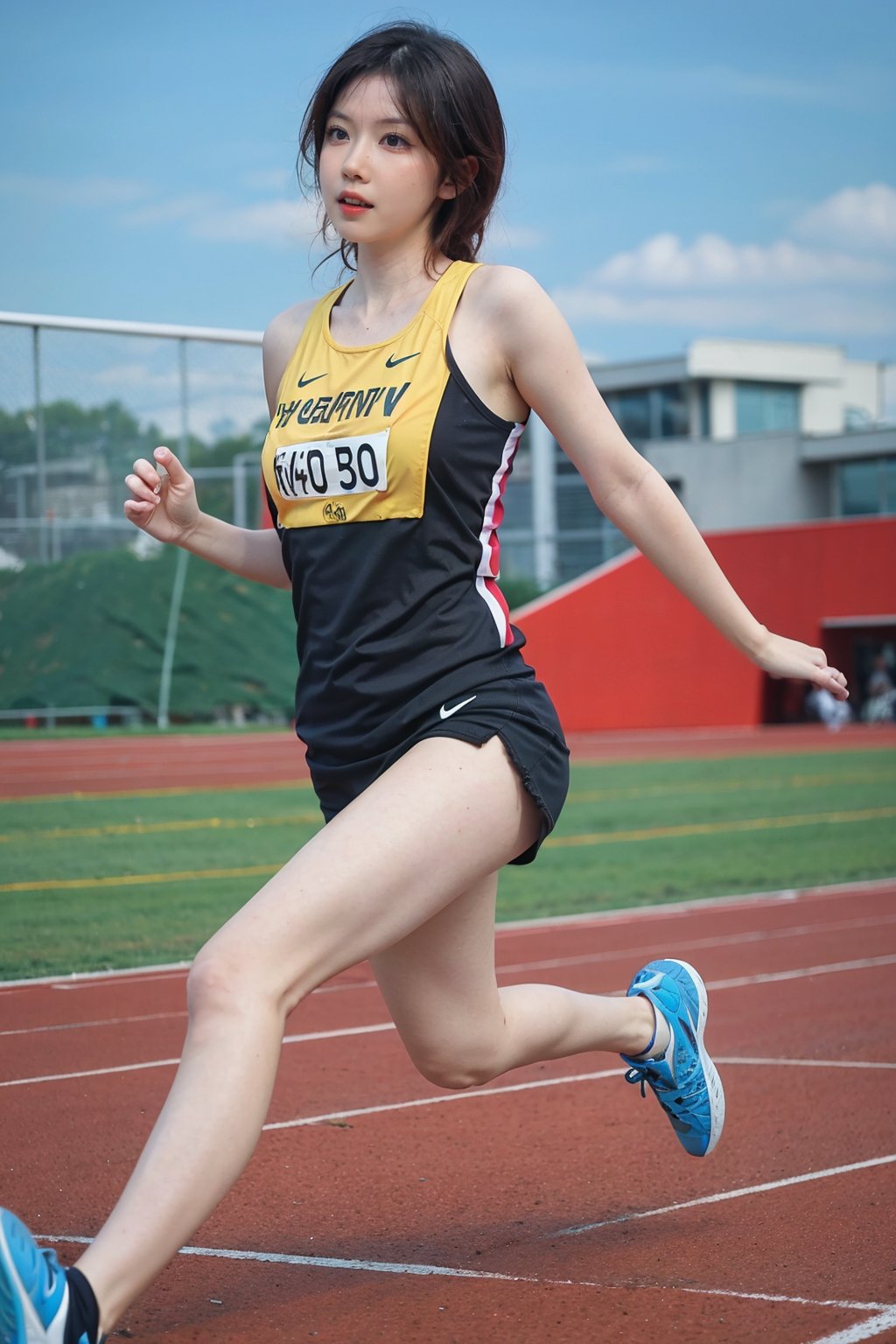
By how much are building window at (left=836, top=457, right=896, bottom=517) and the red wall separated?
13.2 m

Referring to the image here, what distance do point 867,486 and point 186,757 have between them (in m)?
32.0

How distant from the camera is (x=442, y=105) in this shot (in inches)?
116

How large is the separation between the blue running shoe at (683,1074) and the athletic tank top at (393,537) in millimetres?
1067

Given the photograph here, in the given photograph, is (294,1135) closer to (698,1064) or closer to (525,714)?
(698,1064)

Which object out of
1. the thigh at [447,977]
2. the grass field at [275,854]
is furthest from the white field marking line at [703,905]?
the thigh at [447,977]

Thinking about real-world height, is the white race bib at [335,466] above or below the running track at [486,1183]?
above

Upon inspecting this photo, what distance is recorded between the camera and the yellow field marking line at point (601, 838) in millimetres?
10070

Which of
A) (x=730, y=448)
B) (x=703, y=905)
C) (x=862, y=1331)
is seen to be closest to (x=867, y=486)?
(x=730, y=448)

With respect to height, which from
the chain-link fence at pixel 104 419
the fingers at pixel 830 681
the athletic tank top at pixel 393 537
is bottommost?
the fingers at pixel 830 681

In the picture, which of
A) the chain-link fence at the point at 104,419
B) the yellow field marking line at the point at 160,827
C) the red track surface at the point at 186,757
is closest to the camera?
the yellow field marking line at the point at 160,827

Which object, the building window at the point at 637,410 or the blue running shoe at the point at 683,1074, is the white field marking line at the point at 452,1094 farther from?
the building window at the point at 637,410

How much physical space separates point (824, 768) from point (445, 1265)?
20.1m

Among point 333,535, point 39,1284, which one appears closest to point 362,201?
point 333,535

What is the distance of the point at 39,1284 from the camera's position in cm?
218
